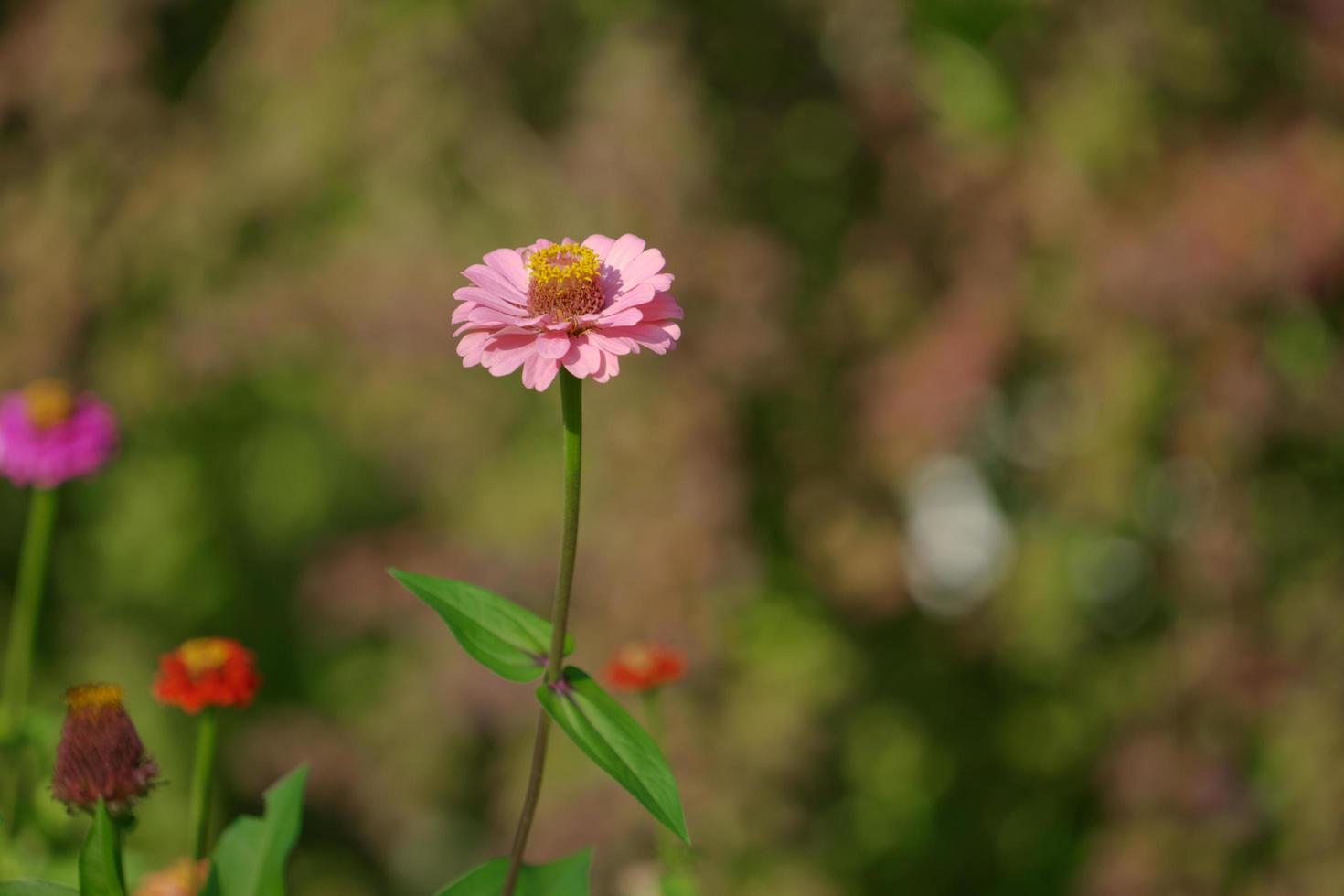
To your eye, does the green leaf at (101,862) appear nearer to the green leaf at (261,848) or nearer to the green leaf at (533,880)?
the green leaf at (261,848)

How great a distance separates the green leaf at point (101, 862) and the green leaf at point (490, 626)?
22 cm

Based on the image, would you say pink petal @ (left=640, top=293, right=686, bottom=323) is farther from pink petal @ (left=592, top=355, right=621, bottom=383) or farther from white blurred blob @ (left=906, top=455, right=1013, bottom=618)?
white blurred blob @ (left=906, top=455, right=1013, bottom=618)

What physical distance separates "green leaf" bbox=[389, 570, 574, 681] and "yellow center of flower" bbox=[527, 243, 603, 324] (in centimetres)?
18

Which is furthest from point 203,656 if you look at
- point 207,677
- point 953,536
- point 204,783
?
point 953,536

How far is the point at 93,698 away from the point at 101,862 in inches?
4.9

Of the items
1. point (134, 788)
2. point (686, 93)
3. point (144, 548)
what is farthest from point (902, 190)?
point (134, 788)

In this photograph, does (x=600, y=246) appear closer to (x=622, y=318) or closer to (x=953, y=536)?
(x=622, y=318)

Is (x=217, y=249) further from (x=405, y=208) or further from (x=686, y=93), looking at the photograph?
(x=686, y=93)

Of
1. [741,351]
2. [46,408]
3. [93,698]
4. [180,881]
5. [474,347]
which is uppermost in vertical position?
[741,351]

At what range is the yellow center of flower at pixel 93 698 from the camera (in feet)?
2.52

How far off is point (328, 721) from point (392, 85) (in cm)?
132

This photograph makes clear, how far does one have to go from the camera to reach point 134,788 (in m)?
0.75

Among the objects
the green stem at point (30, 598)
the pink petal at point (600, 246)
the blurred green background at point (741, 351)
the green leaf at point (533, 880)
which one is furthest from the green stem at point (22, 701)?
the blurred green background at point (741, 351)

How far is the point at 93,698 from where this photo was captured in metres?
0.78
